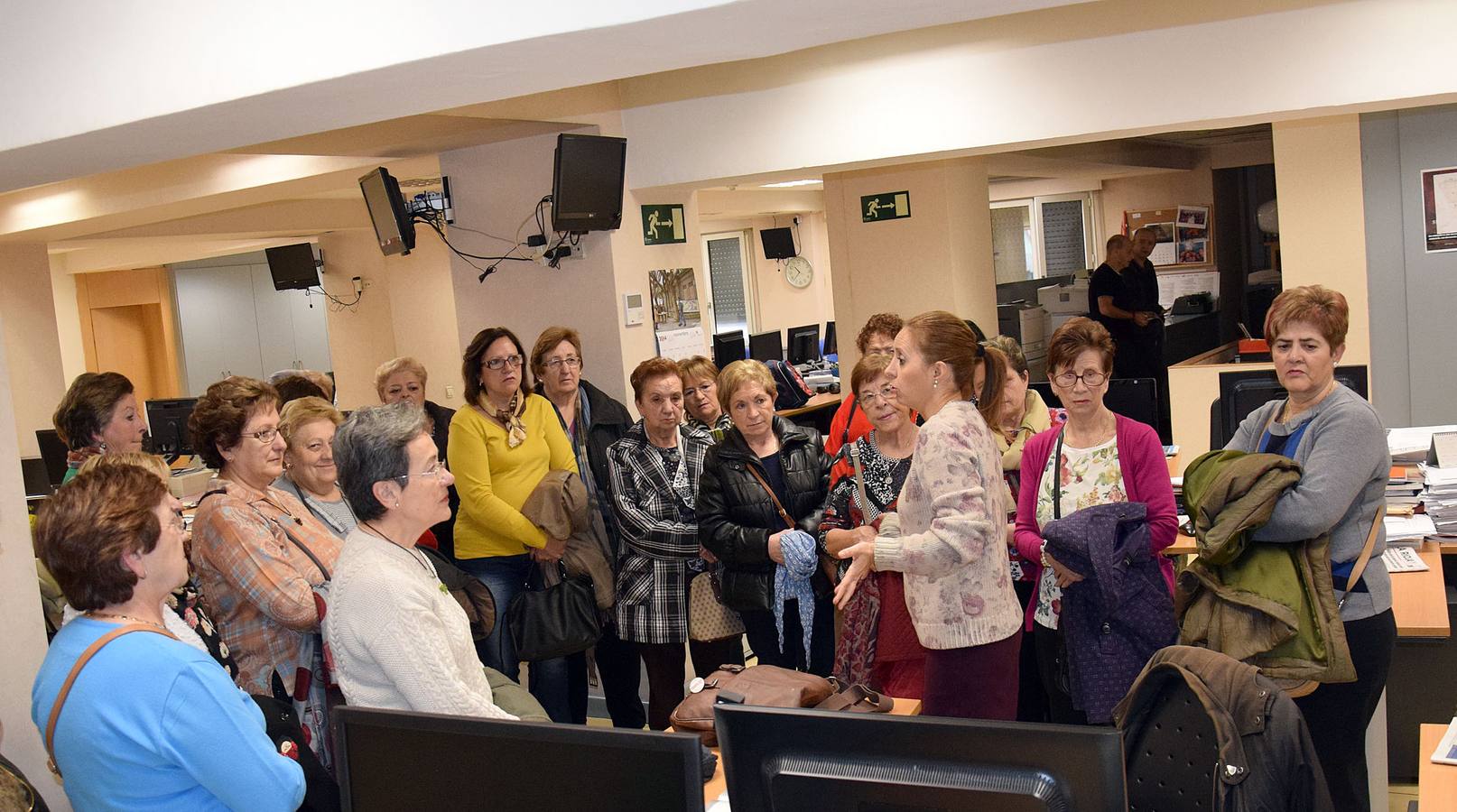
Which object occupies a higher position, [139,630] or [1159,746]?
→ [139,630]

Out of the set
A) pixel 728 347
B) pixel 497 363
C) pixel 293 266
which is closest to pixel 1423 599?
pixel 497 363

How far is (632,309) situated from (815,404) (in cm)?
309

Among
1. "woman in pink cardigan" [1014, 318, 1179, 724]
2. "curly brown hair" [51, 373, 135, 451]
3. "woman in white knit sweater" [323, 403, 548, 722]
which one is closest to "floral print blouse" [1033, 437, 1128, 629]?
"woman in pink cardigan" [1014, 318, 1179, 724]

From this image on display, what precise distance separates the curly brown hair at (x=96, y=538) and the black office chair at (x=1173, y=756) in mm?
1815

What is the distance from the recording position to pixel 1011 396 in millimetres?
4488

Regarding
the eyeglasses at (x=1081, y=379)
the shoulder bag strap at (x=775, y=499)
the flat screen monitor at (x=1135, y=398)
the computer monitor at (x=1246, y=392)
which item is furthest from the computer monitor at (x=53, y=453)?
the computer monitor at (x=1246, y=392)

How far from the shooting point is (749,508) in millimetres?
4082

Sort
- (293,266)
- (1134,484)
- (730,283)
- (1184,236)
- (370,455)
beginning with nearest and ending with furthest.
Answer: (370,455) → (1134,484) → (293,266) → (1184,236) → (730,283)

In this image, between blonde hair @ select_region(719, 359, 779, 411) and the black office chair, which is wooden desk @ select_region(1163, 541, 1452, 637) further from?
blonde hair @ select_region(719, 359, 779, 411)

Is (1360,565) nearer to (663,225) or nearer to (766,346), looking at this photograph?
(663,225)

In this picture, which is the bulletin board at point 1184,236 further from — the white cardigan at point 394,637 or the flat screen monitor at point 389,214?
the white cardigan at point 394,637

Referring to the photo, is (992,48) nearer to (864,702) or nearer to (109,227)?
(864,702)

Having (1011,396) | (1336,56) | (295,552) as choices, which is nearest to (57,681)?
(295,552)

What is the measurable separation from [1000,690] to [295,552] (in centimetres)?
189
